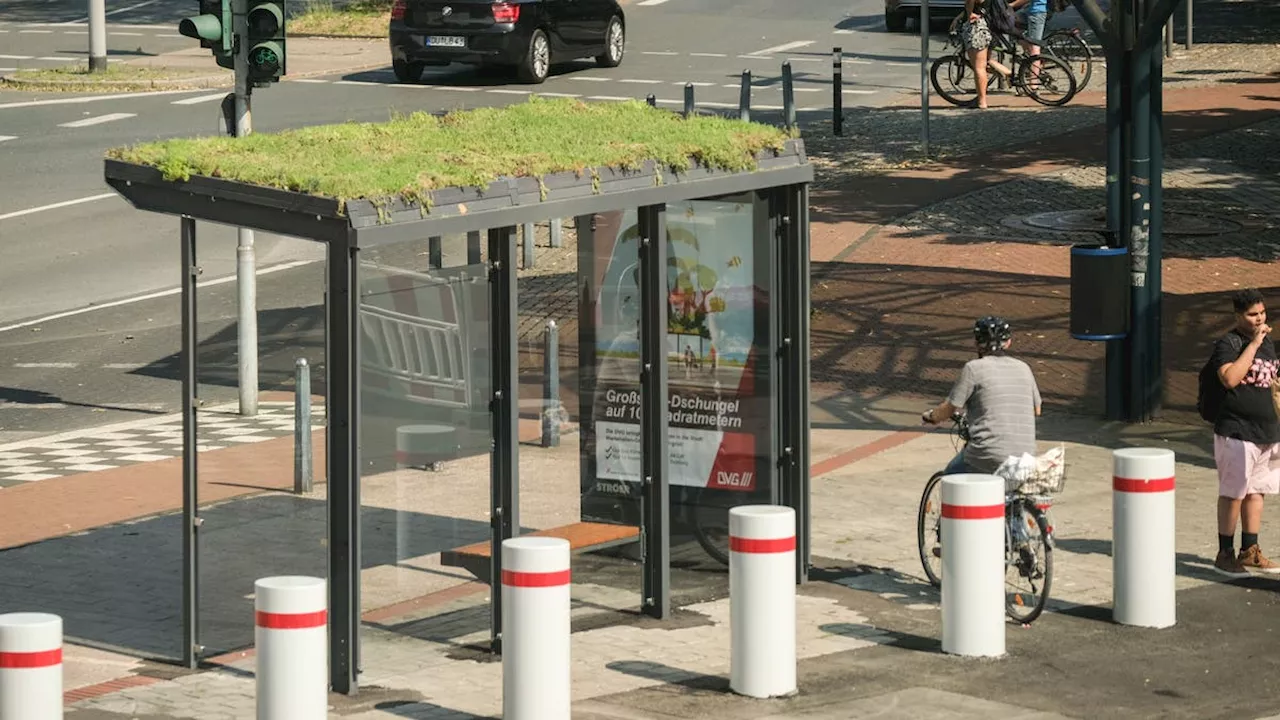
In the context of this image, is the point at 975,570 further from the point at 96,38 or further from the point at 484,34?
the point at 96,38

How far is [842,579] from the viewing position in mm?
11320

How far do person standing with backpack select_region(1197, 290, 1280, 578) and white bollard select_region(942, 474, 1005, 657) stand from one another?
188cm

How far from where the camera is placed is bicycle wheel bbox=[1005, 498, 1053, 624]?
10.2 meters

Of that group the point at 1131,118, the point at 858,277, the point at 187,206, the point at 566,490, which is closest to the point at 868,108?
the point at 858,277

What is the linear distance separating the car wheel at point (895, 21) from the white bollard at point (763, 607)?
28.4 metres

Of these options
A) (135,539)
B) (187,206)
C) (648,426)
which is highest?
(187,206)

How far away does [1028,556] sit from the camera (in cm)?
1029

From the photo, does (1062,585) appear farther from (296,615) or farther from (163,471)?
(163,471)

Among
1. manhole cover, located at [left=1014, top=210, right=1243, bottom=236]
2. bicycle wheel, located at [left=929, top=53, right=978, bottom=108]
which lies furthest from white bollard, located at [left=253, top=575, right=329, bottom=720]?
bicycle wheel, located at [left=929, top=53, right=978, bottom=108]

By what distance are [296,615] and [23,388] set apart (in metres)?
9.66

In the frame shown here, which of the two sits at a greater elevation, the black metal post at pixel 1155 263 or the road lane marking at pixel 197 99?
the road lane marking at pixel 197 99

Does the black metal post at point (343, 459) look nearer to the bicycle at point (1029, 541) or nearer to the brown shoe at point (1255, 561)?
the bicycle at point (1029, 541)

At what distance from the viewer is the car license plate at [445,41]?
3131 centimetres

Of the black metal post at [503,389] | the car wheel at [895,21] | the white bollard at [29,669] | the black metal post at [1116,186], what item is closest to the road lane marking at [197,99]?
the car wheel at [895,21]
